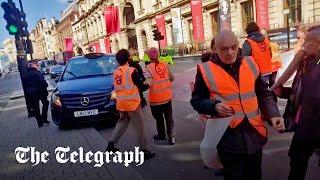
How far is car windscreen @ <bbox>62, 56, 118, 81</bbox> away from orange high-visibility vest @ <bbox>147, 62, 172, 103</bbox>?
345cm

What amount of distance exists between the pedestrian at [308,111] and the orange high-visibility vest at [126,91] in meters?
2.64

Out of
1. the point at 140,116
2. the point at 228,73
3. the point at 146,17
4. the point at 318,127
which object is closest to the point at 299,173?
the point at 318,127

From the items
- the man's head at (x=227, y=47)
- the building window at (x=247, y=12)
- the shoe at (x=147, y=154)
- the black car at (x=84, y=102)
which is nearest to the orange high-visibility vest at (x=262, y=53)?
the shoe at (x=147, y=154)

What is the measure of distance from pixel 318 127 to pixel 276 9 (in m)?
21.1

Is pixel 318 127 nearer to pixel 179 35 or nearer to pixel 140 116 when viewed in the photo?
pixel 140 116

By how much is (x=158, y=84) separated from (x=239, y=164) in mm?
3173

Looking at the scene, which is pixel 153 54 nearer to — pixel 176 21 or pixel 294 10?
pixel 294 10

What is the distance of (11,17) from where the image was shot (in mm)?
11734

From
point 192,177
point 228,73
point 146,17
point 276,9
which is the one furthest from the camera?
point 146,17

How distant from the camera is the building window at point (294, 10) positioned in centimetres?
2133

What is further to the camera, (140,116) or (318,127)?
(140,116)

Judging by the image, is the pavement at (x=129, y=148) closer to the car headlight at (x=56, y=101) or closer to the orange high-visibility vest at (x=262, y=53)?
the car headlight at (x=56, y=101)

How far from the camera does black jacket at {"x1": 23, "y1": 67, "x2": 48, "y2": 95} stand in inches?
364

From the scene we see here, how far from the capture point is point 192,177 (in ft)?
15.1
